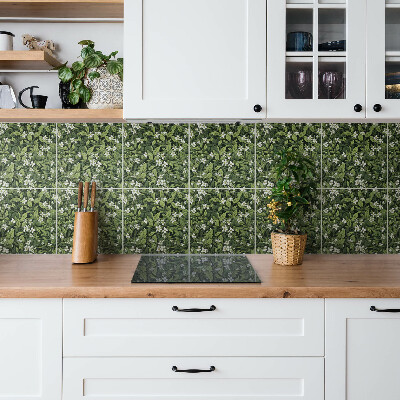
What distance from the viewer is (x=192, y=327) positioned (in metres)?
1.81

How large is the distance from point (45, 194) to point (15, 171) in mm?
187

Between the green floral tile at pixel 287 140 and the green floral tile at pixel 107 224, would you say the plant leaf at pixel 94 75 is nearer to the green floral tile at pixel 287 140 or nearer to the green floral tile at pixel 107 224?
the green floral tile at pixel 107 224

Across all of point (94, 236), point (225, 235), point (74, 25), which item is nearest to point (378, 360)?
point (225, 235)

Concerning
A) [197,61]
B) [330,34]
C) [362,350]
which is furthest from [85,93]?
[362,350]

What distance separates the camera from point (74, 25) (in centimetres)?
244

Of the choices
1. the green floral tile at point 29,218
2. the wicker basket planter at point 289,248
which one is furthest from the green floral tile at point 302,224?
the green floral tile at point 29,218

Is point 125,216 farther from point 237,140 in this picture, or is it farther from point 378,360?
point 378,360

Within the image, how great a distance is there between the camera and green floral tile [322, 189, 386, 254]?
247 centimetres

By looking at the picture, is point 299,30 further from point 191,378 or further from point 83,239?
point 191,378

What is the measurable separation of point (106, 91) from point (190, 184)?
24.4 inches

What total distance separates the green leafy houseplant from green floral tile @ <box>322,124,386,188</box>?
107cm

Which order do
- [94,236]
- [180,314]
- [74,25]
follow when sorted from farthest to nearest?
[74,25]
[94,236]
[180,314]

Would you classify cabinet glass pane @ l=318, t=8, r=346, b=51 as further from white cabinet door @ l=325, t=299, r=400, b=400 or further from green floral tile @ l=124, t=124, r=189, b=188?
white cabinet door @ l=325, t=299, r=400, b=400

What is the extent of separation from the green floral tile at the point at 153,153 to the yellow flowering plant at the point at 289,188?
48cm
